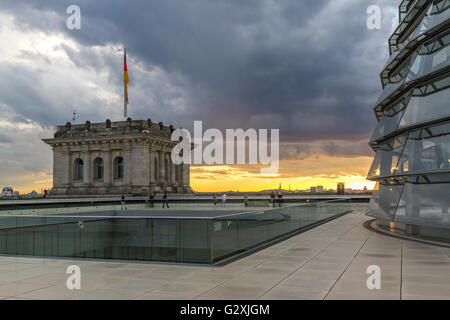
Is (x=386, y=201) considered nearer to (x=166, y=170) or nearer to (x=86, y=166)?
(x=166, y=170)

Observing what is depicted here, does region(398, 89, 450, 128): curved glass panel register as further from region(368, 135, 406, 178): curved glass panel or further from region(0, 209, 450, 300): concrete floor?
region(0, 209, 450, 300): concrete floor

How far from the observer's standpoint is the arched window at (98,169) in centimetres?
6725

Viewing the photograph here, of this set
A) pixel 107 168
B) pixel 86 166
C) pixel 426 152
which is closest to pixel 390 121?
pixel 426 152

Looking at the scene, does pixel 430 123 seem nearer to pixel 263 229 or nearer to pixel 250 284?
pixel 263 229

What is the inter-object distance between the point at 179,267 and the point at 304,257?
12.7 ft

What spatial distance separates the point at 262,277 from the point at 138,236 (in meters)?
4.28

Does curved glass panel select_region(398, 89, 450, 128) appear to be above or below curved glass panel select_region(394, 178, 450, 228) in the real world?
above

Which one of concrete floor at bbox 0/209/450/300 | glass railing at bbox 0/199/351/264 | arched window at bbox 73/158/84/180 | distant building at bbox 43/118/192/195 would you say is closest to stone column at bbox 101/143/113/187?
distant building at bbox 43/118/192/195

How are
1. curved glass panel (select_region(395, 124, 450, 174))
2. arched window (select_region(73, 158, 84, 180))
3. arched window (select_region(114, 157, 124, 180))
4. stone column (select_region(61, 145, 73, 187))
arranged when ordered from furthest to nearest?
1. arched window (select_region(73, 158, 84, 180))
2. stone column (select_region(61, 145, 73, 187))
3. arched window (select_region(114, 157, 124, 180))
4. curved glass panel (select_region(395, 124, 450, 174))

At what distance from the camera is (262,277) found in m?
10.2

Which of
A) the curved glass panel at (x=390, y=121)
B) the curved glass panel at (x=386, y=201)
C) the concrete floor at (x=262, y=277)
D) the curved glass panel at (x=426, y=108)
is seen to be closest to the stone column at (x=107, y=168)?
the curved glass panel at (x=390, y=121)

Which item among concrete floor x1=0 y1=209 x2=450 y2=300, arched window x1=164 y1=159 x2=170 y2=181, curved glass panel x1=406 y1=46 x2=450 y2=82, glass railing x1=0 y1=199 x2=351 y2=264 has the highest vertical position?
curved glass panel x1=406 y1=46 x2=450 y2=82

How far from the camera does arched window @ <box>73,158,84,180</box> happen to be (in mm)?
68438

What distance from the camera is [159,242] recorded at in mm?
12414
